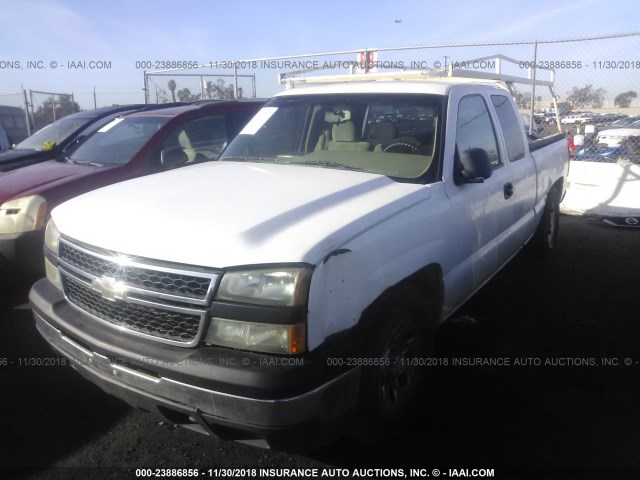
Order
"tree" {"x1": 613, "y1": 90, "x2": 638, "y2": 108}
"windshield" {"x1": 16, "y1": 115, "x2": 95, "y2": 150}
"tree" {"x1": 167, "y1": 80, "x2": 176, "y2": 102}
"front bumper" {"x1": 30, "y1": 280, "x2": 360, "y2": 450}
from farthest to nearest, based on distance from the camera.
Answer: "tree" {"x1": 167, "y1": 80, "x2": 176, "y2": 102} → "tree" {"x1": 613, "y1": 90, "x2": 638, "y2": 108} → "windshield" {"x1": 16, "y1": 115, "x2": 95, "y2": 150} → "front bumper" {"x1": 30, "y1": 280, "x2": 360, "y2": 450}

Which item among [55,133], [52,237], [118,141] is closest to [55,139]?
[55,133]

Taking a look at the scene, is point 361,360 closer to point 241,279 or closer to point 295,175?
point 241,279

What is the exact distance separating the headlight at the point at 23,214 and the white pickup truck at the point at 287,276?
1.68 metres

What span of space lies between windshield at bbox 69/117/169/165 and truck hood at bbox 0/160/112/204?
0.92 ft

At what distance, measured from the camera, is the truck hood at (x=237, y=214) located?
2176 millimetres

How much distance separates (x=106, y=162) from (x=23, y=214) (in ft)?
4.24

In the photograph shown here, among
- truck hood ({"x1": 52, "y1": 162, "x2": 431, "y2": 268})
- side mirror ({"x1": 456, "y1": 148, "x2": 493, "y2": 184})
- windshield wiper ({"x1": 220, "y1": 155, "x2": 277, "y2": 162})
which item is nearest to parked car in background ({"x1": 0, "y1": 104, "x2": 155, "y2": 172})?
windshield wiper ({"x1": 220, "y1": 155, "x2": 277, "y2": 162})

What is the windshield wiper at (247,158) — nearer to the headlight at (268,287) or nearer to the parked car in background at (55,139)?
the headlight at (268,287)

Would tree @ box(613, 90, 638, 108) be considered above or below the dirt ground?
above

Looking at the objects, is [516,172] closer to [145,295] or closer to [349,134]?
[349,134]

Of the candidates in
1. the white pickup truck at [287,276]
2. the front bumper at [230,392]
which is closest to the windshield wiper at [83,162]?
the white pickup truck at [287,276]

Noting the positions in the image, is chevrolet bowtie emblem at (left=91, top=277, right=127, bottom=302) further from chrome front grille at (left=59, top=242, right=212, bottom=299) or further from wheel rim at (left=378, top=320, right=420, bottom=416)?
wheel rim at (left=378, top=320, right=420, bottom=416)

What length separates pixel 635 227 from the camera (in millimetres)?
7641

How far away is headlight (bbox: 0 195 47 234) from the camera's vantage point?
14.5 ft
